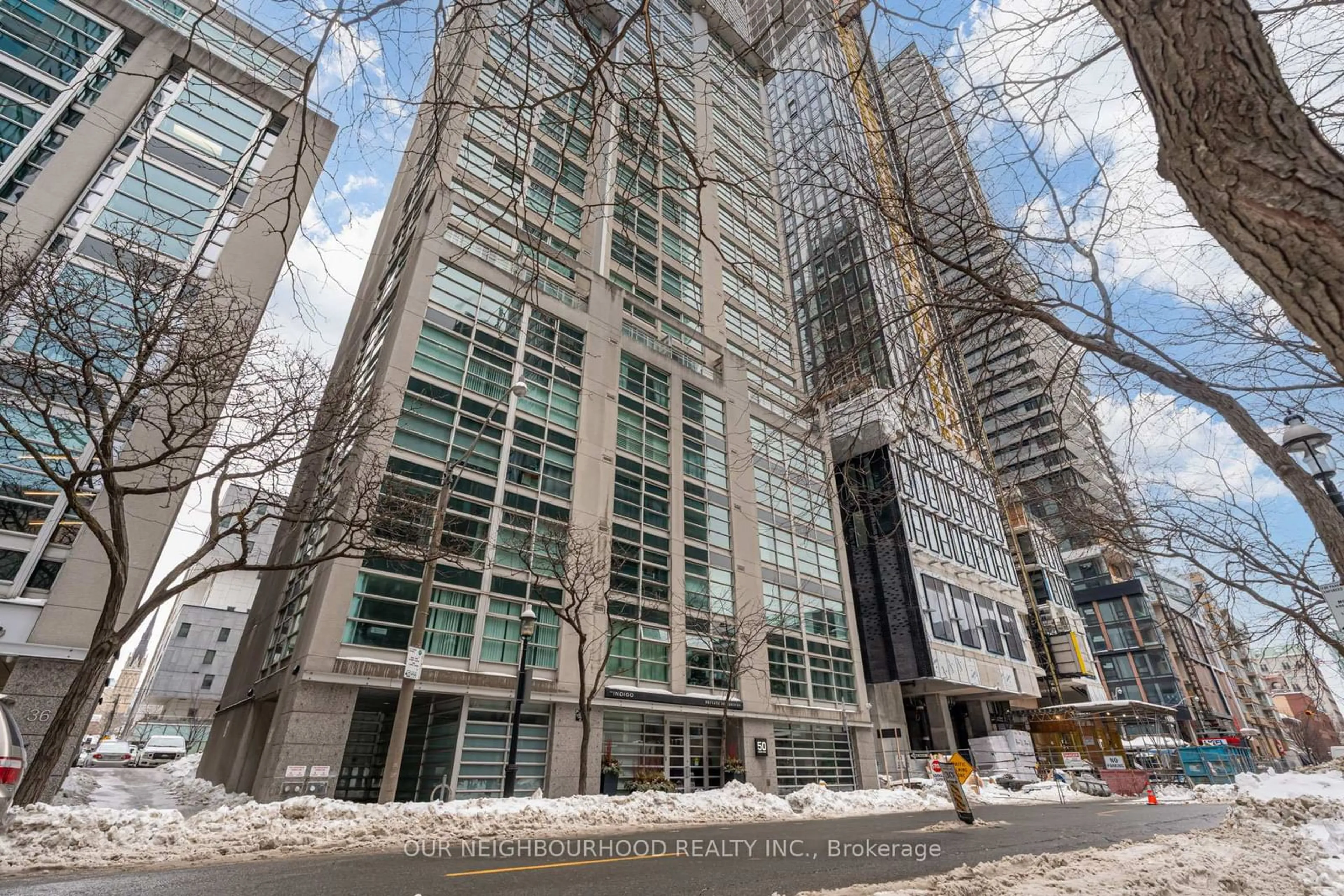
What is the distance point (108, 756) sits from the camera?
31906mm

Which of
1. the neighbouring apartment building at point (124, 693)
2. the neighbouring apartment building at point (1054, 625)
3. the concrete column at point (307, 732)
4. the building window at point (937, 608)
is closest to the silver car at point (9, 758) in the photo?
the concrete column at point (307, 732)

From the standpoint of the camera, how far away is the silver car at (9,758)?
5.48 metres

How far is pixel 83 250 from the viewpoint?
1834 centimetres

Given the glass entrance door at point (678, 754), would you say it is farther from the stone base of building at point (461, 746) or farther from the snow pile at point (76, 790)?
the snow pile at point (76, 790)

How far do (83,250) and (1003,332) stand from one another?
25.5 meters

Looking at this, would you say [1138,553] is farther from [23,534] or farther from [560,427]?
[23,534]

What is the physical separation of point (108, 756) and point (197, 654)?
122 feet

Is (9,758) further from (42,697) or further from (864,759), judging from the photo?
(864,759)

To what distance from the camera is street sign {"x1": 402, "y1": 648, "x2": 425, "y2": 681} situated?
11727 mm

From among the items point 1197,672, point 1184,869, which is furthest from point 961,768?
point 1197,672

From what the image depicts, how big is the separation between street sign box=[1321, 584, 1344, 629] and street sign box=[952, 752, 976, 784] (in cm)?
767

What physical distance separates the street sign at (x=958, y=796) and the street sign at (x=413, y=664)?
1135cm

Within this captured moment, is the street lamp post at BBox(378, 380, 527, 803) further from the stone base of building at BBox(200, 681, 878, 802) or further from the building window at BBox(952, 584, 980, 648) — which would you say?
the building window at BBox(952, 584, 980, 648)

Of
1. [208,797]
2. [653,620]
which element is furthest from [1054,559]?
[208,797]
